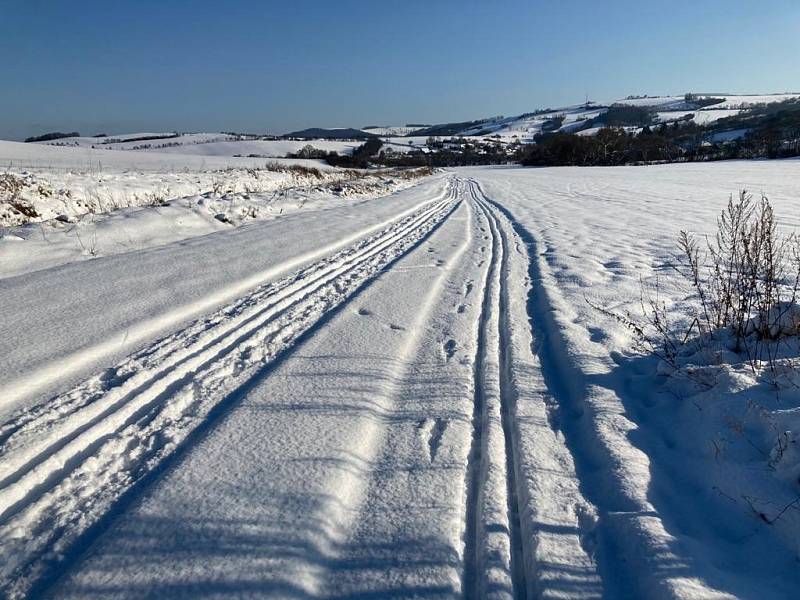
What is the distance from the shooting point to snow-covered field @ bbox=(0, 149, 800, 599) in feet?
6.31

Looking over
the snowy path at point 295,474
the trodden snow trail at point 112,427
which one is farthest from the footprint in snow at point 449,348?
the trodden snow trail at point 112,427

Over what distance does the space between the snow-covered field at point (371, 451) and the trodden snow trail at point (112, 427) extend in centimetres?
1

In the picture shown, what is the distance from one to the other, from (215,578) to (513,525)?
48.8 inches

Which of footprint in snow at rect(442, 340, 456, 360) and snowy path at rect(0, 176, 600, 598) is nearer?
snowy path at rect(0, 176, 600, 598)

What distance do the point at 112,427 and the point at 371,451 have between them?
1.48 m

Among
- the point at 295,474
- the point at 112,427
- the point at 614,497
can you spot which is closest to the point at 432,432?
the point at 295,474

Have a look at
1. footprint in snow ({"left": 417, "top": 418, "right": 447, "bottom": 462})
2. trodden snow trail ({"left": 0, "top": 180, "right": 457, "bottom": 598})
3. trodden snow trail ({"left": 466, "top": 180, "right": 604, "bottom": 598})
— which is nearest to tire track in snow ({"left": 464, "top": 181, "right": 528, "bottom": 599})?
Result: trodden snow trail ({"left": 466, "top": 180, "right": 604, "bottom": 598})

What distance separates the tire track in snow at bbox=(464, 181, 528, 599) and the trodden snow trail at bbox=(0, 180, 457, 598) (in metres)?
1.59

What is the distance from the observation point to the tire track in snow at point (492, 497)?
190 centimetres

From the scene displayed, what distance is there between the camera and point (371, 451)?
266cm

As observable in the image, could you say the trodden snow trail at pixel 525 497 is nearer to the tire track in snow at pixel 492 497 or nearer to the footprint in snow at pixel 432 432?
the tire track in snow at pixel 492 497

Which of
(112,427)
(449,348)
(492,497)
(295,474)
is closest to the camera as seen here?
(492,497)

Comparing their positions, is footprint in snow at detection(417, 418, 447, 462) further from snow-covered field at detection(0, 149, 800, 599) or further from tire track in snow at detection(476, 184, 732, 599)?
tire track in snow at detection(476, 184, 732, 599)

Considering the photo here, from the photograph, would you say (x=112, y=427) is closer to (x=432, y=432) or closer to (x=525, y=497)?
(x=432, y=432)
